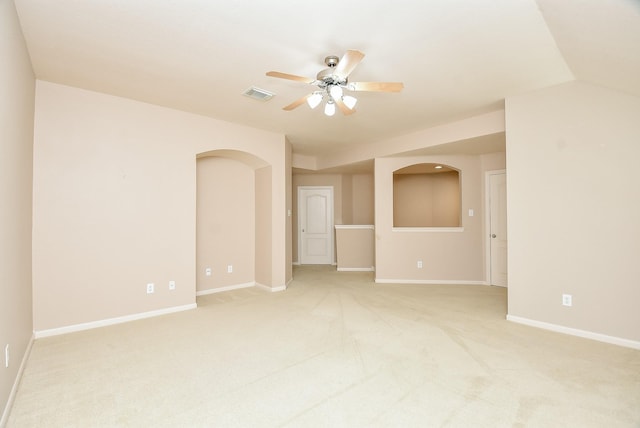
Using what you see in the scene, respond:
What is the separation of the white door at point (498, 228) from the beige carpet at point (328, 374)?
178 centimetres

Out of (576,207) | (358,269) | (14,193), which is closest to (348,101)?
(576,207)

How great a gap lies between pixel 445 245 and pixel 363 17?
4.44 metres

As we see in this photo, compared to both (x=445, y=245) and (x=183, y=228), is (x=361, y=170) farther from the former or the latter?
(x=183, y=228)

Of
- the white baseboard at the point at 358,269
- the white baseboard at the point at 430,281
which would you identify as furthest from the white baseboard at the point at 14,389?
the white baseboard at the point at 358,269

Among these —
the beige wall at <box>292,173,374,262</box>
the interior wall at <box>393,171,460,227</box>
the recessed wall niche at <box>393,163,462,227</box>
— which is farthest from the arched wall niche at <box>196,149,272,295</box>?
the interior wall at <box>393,171,460,227</box>

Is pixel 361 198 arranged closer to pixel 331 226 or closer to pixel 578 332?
pixel 331 226

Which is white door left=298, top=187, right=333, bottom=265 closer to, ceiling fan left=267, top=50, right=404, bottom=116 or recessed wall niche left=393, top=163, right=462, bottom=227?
recessed wall niche left=393, top=163, right=462, bottom=227

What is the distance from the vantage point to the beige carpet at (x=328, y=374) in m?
1.81

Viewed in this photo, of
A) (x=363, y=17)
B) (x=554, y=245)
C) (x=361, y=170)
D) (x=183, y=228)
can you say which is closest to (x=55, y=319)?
(x=183, y=228)

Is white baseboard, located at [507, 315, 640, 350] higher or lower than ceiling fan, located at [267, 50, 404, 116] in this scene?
lower

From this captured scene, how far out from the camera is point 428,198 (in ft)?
26.1

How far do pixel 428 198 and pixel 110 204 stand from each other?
271 inches

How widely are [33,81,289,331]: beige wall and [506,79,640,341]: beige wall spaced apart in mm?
3918

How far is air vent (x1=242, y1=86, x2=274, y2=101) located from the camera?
3.27m
